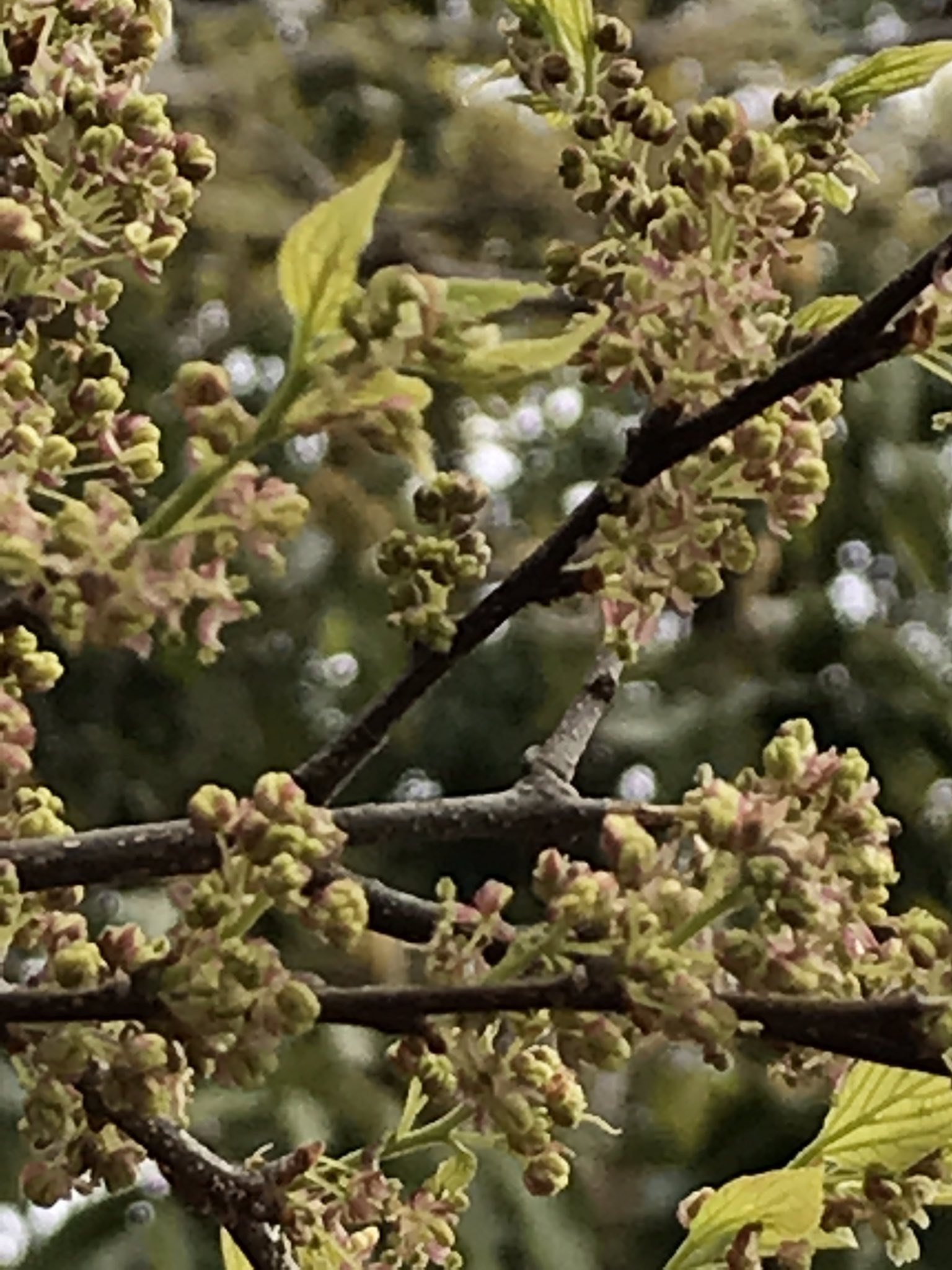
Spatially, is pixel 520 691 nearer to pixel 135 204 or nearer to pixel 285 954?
pixel 285 954

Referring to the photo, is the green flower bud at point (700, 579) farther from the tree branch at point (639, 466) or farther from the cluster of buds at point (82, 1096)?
the cluster of buds at point (82, 1096)

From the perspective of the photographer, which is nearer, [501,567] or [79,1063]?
[79,1063]

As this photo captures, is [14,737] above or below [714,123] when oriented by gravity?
below

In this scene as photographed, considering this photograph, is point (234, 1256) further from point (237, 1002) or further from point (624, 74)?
point (624, 74)

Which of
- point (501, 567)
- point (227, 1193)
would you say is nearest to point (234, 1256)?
point (227, 1193)

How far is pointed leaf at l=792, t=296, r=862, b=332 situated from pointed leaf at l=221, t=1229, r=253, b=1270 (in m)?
0.23

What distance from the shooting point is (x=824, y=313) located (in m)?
0.38

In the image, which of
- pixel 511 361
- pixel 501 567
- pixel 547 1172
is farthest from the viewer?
pixel 501 567

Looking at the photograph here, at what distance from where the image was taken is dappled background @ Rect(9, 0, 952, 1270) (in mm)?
1453

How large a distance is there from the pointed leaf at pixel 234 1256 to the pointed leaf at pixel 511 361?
22 centimetres

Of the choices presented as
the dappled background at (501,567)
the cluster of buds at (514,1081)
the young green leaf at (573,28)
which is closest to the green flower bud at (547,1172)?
the cluster of buds at (514,1081)

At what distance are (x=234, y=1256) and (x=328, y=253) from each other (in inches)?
9.1

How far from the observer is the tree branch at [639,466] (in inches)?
12.6

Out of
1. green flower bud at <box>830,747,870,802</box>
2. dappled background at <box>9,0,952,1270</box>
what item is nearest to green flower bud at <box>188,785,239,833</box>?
green flower bud at <box>830,747,870,802</box>
